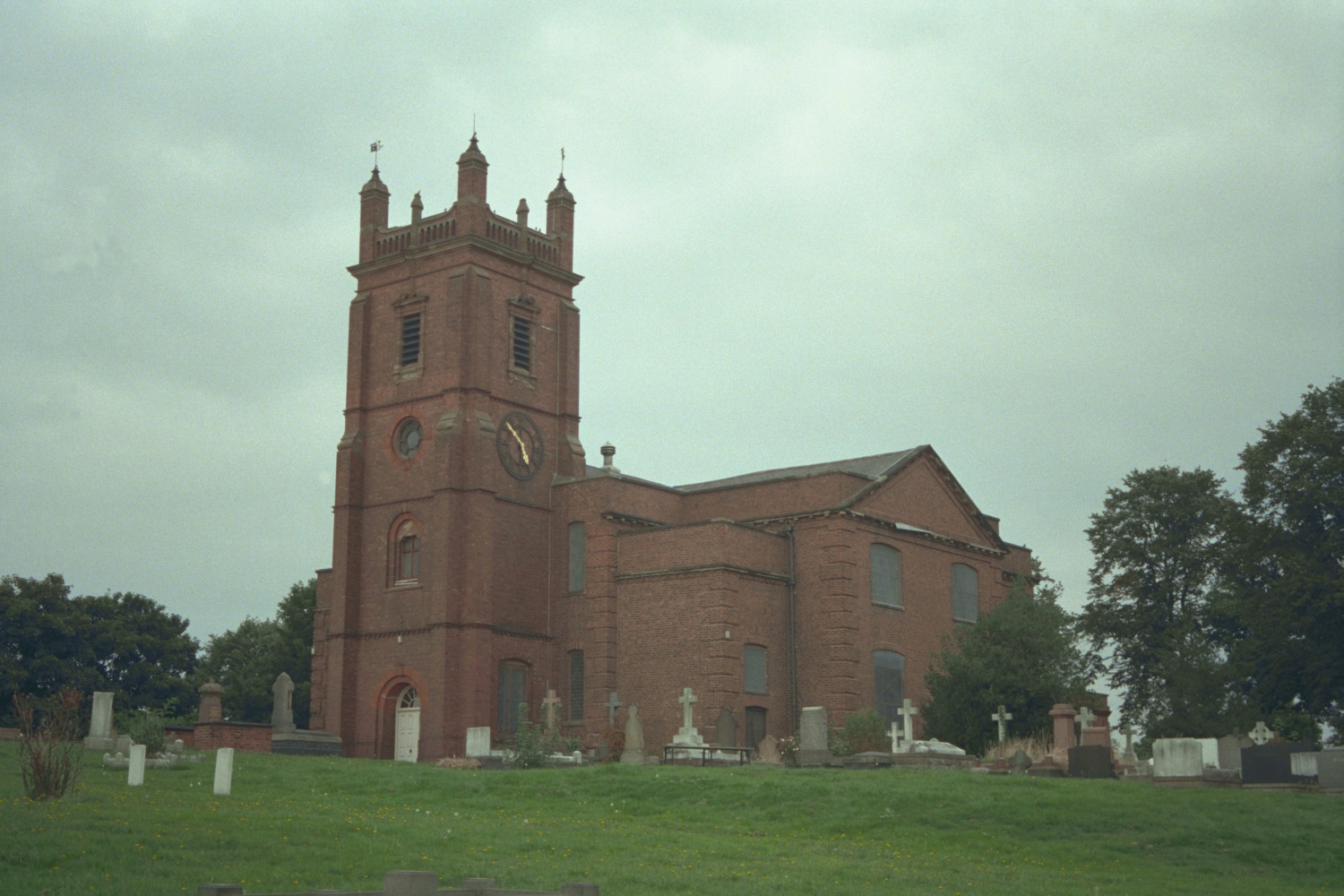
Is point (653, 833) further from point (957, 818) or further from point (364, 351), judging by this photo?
point (364, 351)

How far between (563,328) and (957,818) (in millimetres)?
28914

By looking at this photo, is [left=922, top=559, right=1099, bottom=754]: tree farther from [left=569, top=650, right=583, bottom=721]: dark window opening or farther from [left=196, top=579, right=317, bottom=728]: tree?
[left=196, top=579, right=317, bottom=728]: tree

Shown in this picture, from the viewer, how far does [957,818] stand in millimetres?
25000

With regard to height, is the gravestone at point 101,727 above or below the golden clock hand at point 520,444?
below

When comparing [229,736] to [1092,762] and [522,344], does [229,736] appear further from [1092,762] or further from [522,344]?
[1092,762]

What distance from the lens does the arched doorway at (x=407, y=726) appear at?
149ft

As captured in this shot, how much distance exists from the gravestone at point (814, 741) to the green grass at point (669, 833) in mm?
3325

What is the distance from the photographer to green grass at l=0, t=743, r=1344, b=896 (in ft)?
61.2

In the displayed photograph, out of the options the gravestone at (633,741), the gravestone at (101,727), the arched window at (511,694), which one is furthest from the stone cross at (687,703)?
the gravestone at (101,727)

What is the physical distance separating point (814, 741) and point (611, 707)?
1021cm

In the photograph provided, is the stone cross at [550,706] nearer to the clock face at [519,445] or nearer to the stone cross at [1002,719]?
the clock face at [519,445]

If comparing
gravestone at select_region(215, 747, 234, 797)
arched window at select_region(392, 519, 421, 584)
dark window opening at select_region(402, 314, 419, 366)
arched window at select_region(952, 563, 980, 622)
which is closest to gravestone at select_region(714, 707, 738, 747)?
arched window at select_region(392, 519, 421, 584)

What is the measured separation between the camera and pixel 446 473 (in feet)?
150

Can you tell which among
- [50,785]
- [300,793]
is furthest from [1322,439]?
[50,785]
